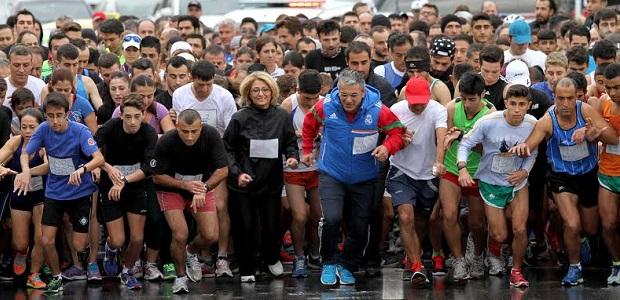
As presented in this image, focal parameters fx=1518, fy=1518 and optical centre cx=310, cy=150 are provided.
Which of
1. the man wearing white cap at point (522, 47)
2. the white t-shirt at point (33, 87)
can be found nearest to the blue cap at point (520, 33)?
the man wearing white cap at point (522, 47)

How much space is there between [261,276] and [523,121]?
2.81 m

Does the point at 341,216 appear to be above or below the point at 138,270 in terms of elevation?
above

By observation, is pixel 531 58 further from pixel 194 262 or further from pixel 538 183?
pixel 194 262

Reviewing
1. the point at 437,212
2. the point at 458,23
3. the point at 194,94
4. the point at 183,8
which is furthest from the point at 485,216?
the point at 183,8

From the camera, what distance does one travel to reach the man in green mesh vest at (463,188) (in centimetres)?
1341

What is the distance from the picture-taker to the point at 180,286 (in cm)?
1325

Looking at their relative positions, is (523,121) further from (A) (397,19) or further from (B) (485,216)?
(A) (397,19)

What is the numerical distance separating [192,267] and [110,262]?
0.77 meters

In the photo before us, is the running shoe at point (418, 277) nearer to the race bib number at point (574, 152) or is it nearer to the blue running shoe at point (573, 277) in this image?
the blue running shoe at point (573, 277)

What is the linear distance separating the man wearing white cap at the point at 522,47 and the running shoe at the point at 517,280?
4.15 m

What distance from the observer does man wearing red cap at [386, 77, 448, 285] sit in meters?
13.4

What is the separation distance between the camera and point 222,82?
15.2m

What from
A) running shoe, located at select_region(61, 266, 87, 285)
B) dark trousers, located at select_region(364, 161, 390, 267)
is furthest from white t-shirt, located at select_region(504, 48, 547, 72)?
running shoe, located at select_region(61, 266, 87, 285)

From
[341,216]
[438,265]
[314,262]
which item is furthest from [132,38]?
Result: [438,265]
